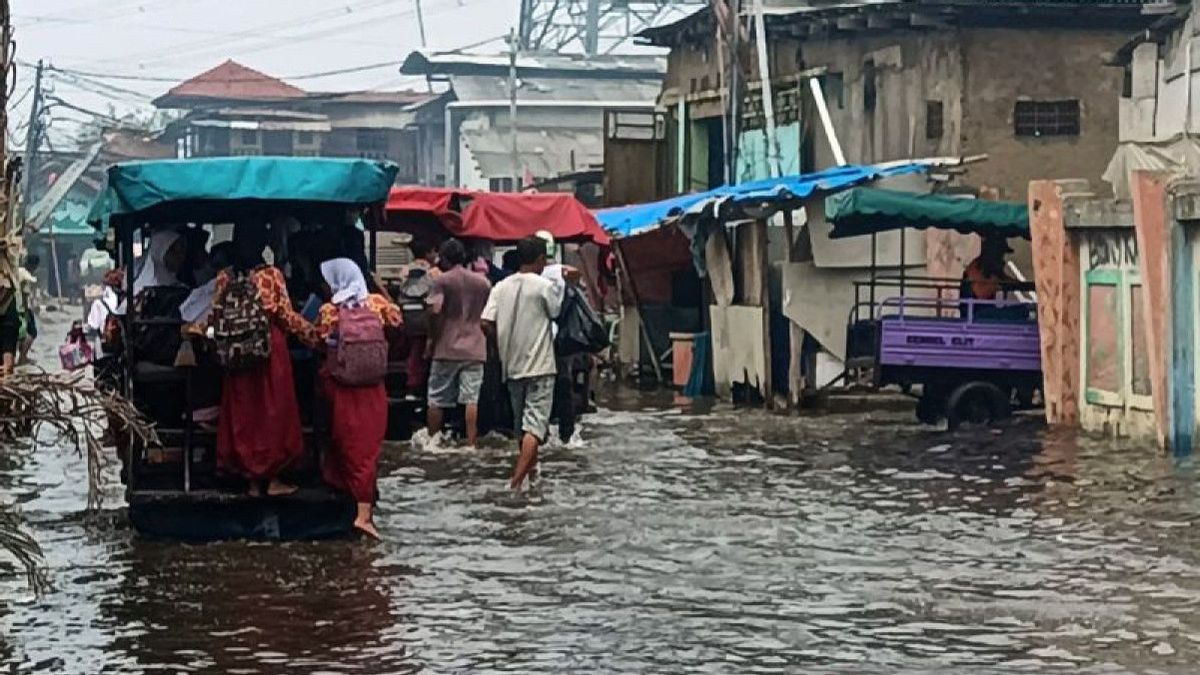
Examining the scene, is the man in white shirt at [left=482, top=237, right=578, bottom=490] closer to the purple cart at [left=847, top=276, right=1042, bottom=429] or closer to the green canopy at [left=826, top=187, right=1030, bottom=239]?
the purple cart at [left=847, top=276, right=1042, bottom=429]

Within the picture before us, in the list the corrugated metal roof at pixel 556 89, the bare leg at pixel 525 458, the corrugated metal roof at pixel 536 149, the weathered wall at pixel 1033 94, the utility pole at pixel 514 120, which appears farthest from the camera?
the corrugated metal roof at pixel 556 89

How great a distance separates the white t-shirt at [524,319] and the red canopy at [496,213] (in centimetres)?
443

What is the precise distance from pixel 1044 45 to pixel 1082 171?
1.54 metres

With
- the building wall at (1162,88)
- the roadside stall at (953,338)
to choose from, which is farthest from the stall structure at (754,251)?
the building wall at (1162,88)

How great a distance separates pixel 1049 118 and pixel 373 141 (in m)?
45.9

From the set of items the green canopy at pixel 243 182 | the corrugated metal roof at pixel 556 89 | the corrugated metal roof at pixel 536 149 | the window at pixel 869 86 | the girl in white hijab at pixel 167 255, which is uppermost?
the corrugated metal roof at pixel 556 89

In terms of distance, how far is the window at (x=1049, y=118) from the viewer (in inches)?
1053

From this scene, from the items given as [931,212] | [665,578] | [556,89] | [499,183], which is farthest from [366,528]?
[556,89]

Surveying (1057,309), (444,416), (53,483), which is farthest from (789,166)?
(53,483)

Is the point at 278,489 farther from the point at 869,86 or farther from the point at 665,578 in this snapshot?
the point at 869,86

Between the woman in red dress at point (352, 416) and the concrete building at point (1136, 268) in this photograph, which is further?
the concrete building at point (1136, 268)

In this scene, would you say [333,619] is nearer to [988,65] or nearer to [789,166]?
[988,65]

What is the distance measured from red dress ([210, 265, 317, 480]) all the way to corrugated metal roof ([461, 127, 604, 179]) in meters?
45.4

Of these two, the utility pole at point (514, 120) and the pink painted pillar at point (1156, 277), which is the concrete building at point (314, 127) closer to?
the utility pole at point (514, 120)
